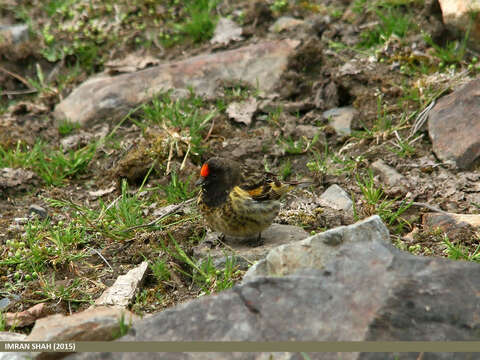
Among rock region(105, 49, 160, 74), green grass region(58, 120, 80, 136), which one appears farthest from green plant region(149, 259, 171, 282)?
rock region(105, 49, 160, 74)

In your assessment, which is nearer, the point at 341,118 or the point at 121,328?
the point at 121,328

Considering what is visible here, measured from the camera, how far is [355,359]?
3355 millimetres

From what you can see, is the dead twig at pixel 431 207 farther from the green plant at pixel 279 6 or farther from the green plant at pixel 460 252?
the green plant at pixel 279 6

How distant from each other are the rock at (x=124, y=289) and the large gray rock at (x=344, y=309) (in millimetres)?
1363

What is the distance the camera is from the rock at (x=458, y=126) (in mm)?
6406

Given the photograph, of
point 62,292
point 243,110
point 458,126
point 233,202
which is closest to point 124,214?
point 62,292

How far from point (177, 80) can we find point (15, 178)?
246 cm

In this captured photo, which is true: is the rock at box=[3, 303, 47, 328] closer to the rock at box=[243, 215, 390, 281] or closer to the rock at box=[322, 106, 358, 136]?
the rock at box=[243, 215, 390, 281]

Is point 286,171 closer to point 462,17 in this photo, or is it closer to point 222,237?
point 222,237

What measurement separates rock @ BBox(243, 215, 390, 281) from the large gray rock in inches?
9.9

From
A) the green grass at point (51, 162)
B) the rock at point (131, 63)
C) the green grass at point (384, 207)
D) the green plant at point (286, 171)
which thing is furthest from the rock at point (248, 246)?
the rock at point (131, 63)

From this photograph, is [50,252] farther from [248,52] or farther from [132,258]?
[248,52]

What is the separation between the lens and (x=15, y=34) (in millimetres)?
9500

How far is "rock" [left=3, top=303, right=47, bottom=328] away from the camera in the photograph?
191 inches
